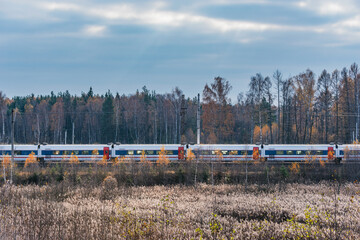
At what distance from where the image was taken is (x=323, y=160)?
3909 centimetres

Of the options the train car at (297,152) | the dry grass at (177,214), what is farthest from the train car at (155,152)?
the train car at (297,152)

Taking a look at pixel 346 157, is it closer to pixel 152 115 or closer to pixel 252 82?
pixel 252 82

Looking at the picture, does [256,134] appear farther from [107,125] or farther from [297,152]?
[107,125]

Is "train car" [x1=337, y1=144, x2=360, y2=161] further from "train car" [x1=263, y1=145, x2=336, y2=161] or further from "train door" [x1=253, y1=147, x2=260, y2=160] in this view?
"train door" [x1=253, y1=147, x2=260, y2=160]

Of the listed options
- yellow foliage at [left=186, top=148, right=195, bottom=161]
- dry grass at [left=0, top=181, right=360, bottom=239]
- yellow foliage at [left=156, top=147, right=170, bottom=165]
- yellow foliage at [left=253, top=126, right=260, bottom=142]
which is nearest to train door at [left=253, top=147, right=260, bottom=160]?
yellow foliage at [left=186, top=148, right=195, bottom=161]

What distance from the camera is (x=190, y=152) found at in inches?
1491

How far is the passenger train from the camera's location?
126 feet

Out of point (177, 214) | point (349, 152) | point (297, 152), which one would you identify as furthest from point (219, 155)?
point (177, 214)

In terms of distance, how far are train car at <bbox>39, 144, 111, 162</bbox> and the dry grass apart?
40.8 feet

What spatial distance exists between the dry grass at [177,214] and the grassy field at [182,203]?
0.14 feet

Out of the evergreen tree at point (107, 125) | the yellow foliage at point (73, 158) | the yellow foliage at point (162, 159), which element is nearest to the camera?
the yellow foliage at point (162, 159)

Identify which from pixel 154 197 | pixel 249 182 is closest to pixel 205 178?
pixel 249 182

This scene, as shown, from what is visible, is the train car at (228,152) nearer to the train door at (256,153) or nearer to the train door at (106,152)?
the train door at (256,153)

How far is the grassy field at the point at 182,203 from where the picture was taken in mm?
11953
